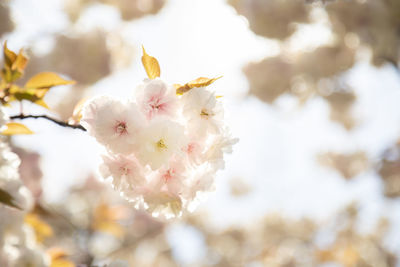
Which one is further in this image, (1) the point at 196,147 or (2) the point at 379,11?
(2) the point at 379,11

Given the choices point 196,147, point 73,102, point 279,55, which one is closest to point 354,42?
point 279,55

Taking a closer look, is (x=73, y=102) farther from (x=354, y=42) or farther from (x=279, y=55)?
(x=354, y=42)

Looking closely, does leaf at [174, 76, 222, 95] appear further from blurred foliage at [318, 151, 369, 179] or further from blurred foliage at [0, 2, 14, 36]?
blurred foliage at [318, 151, 369, 179]

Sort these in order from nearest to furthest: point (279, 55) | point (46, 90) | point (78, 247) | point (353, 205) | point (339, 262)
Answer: point (46, 90) → point (78, 247) → point (279, 55) → point (353, 205) → point (339, 262)

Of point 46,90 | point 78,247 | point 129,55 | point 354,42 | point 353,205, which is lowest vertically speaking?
point 46,90

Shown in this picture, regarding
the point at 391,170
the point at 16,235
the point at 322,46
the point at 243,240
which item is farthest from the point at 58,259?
the point at 243,240

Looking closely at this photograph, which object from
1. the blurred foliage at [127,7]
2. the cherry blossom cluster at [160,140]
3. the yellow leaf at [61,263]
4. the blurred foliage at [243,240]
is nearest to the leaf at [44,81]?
the cherry blossom cluster at [160,140]

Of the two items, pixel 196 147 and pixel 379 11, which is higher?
pixel 379 11

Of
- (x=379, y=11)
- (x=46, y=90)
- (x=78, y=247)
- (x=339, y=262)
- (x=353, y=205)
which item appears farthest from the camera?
(x=339, y=262)
